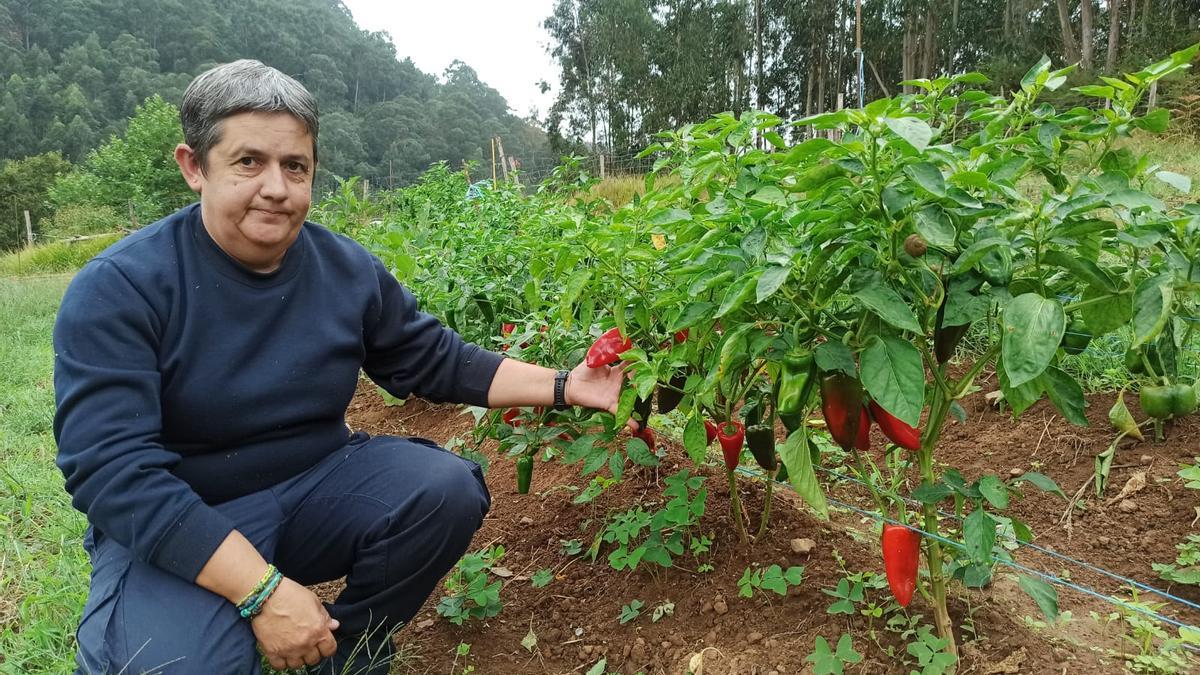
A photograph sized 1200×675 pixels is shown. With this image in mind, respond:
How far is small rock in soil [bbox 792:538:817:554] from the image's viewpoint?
1.90 meters

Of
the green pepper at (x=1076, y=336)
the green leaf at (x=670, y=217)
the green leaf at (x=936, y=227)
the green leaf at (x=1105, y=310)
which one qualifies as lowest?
the green pepper at (x=1076, y=336)

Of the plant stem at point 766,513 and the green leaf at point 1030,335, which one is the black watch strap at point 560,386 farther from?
the green leaf at point 1030,335

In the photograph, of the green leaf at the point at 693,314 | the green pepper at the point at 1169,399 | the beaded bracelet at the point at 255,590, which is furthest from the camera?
the green pepper at the point at 1169,399

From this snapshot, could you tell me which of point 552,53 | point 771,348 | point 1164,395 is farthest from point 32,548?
point 552,53

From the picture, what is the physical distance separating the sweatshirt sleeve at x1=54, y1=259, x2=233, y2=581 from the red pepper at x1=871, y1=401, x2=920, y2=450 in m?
1.14

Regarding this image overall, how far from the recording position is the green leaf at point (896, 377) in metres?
1.11

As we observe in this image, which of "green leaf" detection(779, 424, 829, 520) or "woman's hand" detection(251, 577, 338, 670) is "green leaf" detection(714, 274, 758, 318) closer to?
"green leaf" detection(779, 424, 829, 520)

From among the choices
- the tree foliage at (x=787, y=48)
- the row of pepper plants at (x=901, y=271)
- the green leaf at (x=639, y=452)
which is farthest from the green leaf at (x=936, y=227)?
the tree foliage at (x=787, y=48)

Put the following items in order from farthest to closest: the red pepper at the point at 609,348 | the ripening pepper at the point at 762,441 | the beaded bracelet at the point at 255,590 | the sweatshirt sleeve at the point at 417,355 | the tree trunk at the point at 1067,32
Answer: the tree trunk at the point at 1067,32 < the sweatshirt sleeve at the point at 417,355 < the red pepper at the point at 609,348 < the ripening pepper at the point at 762,441 < the beaded bracelet at the point at 255,590

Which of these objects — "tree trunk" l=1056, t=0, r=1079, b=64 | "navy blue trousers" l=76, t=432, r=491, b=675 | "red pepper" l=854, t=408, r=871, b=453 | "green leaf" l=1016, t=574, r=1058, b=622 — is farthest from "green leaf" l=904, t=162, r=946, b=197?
"tree trunk" l=1056, t=0, r=1079, b=64

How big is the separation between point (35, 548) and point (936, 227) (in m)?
2.66

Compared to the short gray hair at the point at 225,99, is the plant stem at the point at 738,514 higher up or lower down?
lower down

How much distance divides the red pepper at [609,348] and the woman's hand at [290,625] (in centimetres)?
70

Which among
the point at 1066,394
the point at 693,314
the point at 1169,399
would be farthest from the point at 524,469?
the point at 1169,399
